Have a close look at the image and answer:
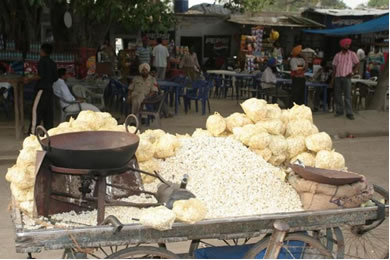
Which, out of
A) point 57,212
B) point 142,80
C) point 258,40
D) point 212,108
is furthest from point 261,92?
point 57,212

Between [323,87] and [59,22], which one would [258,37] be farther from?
[59,22]

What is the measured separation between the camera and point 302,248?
3.61 m

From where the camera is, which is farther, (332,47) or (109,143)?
(332,47)

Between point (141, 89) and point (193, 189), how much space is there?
715 centimetres

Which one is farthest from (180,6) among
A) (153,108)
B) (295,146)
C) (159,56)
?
(295,146)

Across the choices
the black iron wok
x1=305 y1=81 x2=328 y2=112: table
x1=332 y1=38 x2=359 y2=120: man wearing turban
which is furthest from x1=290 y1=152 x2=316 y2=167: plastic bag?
x1=305 y1=81 x2=328 y2=112: table

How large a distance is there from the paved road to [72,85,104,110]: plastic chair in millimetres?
2763

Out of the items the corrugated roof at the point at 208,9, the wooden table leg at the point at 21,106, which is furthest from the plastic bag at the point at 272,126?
the corrugated roof at the point at 208,9

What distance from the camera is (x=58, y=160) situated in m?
3.11

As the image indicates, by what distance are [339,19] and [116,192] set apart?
22.3 metres

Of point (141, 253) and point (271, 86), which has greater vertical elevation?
point (271, 86)

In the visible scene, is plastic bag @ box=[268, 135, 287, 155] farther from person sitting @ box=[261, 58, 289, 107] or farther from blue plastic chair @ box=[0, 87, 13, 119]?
person sitting @ box=[261, 58, 289, 107]

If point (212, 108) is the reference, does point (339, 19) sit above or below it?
above

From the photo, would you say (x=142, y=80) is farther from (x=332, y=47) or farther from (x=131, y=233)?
(x=332, y=47)
